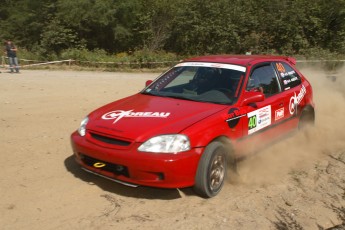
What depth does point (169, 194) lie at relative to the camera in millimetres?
4605

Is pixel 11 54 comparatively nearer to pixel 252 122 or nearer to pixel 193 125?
pixel 252 122

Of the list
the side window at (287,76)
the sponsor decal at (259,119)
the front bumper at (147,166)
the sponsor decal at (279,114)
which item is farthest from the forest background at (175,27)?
the front bumper at (147,166)

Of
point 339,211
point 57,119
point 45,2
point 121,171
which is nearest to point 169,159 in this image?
point 121,171

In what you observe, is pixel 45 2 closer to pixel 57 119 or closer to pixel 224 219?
pixel 57 119

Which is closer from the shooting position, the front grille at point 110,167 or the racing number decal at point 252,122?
the front grille at point 110,167

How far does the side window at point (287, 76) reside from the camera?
6.15 metres

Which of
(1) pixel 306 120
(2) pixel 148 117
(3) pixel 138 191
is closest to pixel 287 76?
(1) pixel 306 120

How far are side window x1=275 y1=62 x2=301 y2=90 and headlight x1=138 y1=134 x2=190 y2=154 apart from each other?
2577 mm

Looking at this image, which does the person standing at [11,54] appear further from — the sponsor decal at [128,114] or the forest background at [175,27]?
the sponsor decal at [128,114]

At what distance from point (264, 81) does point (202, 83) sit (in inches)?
38.4

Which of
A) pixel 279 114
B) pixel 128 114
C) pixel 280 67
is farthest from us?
pixel 280 67

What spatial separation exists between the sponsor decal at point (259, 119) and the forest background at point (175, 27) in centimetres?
2017

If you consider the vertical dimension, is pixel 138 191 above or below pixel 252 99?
below

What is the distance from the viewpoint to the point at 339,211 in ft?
14.6
